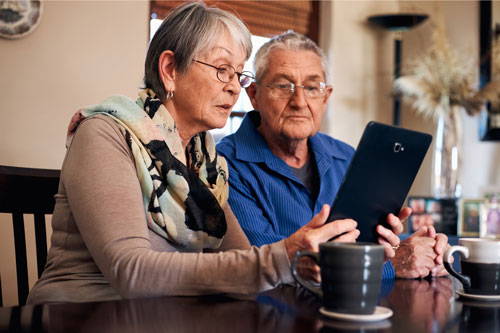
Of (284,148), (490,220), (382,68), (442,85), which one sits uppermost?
(382,68)

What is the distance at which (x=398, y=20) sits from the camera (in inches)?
169

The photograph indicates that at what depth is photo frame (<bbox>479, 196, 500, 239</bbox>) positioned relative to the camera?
3676 mm

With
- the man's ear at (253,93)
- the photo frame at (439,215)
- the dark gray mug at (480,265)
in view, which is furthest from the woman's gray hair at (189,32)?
the photo frame at (439,215)

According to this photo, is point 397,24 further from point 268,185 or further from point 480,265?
point 480,265

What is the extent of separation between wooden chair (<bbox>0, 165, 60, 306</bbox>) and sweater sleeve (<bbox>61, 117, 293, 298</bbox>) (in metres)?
0.24

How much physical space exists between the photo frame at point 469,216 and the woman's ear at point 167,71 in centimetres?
258

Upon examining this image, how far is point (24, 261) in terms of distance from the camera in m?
1.54

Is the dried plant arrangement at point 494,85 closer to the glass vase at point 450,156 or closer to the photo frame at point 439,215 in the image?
the glass vase at point 450,156

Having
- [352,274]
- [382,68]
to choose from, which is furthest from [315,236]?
[382,68]

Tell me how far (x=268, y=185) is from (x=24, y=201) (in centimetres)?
75

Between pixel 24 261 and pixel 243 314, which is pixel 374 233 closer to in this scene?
pixel 243 314

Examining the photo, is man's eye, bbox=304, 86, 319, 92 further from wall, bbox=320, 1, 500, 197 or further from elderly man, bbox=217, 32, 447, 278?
wall, bbox=320, 1, 500, 197

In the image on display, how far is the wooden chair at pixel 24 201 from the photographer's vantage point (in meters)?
1.52

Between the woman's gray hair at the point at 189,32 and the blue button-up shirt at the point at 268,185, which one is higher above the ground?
the woman's gray hair at the point at 189,32
